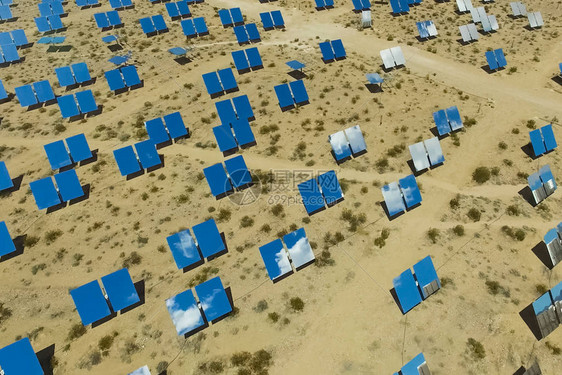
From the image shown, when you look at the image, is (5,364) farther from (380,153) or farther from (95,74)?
(95,74)

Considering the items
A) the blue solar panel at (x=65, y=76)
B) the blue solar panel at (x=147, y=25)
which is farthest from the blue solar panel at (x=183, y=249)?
the blue solar panel at (x=147, y=25)

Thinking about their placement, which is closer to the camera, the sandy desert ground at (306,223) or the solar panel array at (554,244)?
the sandy desert ground at (306,223)

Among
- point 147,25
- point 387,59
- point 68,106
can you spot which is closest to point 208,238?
point 68,106

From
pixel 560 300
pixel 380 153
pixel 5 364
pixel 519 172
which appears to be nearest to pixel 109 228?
pixel 5 364

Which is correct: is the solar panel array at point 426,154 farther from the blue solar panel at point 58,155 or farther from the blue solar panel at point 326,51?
the blue solar panel at point 58,155

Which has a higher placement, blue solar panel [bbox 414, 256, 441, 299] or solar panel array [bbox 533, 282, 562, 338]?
blue solar panel [bbox 414, 256, 441, 299]

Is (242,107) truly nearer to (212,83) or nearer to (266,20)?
(212,83)

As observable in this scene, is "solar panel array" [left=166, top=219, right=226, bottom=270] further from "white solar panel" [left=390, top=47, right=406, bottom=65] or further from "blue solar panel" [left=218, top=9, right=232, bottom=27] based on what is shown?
"blue solar panel" [left=218, top=9, right=232, bottom=27]

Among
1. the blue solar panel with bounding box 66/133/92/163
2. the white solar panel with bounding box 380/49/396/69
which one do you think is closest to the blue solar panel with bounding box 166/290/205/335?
the blue solar panel with bounding box 66/133/92/163
